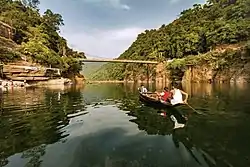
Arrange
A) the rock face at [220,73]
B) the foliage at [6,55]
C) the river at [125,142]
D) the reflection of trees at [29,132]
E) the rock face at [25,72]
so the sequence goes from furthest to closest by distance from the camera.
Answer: the rock face at [220,73] < the foliage at [6,55] < the rock face at [25,72] < the reflection of trees at [29,132] < the river at [125,142]

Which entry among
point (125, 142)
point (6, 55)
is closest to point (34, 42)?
point (6, 55)

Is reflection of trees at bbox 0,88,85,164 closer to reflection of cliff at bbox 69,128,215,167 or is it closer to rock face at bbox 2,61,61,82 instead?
reflection of cliff at bbox 69,128,215,167

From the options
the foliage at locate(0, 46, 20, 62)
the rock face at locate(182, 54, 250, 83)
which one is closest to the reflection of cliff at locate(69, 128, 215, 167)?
the foliage at locate(0, 46, 20, 62)

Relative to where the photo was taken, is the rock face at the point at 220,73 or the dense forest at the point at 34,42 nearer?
the dense forest at the point at 34,42

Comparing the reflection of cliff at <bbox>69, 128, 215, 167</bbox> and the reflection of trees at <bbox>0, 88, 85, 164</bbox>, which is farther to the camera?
the reflection of trees at <bbox>0, 88, 85, 164</bbox>

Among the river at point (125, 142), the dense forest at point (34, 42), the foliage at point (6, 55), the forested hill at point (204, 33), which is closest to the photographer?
the river at point (125, 142)

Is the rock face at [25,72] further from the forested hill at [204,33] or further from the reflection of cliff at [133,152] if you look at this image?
the forested hill at [204,33]

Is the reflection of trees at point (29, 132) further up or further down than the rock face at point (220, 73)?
further down

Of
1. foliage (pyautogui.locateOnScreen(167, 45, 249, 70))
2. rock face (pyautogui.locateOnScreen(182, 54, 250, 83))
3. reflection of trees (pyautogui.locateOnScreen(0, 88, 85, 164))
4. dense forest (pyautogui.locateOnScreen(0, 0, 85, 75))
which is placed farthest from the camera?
foliage (pyautogui.locateOnScreen(167, 45, 249, 70))

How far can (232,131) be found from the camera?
10297 mm

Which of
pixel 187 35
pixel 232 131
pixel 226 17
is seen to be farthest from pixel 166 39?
pixel 232 131

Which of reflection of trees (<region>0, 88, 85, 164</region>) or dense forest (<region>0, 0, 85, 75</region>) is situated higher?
dense forest (<region>0, 0, 85, 75</region>)

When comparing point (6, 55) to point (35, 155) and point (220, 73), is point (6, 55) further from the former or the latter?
point (220, 73)

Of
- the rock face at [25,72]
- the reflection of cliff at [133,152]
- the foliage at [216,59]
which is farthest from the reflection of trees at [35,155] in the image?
the foliage at [216,59]
